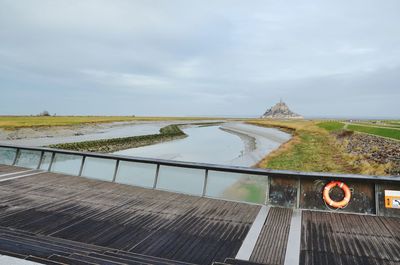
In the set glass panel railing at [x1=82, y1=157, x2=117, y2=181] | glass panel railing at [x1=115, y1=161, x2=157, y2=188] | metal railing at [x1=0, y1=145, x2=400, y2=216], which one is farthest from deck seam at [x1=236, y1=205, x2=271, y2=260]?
glass panel railing at [x1=82, y1=157, x2=117, y2=181]

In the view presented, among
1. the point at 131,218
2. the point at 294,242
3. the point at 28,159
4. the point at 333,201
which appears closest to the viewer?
the point at 294,242

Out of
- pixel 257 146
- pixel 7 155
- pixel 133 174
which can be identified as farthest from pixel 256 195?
pixel 257 146

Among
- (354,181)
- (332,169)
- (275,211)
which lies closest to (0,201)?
(275,211)

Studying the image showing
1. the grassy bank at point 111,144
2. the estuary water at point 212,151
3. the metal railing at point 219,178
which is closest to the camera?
Result: the metal railing at point 219,178

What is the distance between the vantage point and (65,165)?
11.7m

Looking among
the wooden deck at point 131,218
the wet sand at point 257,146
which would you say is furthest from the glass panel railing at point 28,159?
the wet sand at point 257,146

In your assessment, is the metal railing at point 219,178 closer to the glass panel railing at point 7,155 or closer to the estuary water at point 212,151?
the glass panel railing at point 7,155

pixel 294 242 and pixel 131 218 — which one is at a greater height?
pixel 294 242

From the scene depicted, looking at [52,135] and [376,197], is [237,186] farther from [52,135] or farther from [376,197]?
[52,135]

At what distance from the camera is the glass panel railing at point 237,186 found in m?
8.17

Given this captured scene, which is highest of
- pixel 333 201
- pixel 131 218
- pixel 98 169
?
pixel 333 201

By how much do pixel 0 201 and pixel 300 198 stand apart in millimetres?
8139

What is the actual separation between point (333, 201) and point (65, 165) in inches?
387

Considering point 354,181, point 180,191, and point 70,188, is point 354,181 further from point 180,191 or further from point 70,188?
point 70,188
